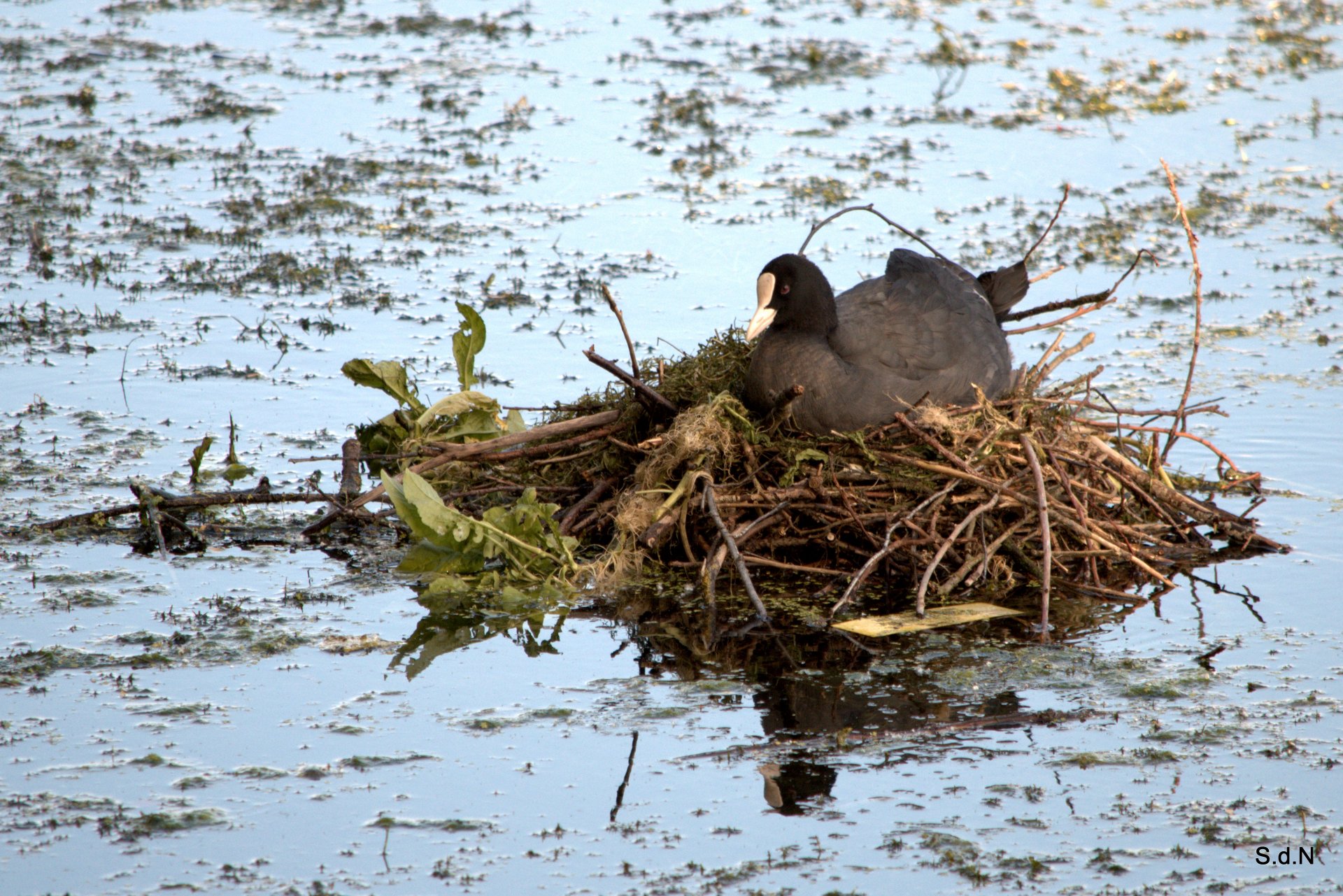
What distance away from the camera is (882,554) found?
16.6 feet

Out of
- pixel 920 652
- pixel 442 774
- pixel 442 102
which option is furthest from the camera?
pixel 442 102

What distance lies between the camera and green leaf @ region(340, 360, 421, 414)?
19.1ft

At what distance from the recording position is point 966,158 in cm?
1040

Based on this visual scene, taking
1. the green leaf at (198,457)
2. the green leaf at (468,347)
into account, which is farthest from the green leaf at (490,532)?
the green leaf at (198,457)

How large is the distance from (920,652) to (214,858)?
2237 mm

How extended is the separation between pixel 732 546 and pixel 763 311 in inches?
35.4

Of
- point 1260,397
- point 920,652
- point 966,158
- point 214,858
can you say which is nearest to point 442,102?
point 966,158

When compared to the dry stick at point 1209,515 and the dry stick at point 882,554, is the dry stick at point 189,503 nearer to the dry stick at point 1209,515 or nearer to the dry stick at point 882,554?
the dry stick at point 882,554

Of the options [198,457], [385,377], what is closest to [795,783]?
[385,377]

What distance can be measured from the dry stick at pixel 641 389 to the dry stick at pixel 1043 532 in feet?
4.15

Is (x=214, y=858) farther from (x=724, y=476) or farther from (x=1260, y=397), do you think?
(x=1260, y=397)

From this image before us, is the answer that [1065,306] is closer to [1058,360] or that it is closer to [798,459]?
[1058,360]

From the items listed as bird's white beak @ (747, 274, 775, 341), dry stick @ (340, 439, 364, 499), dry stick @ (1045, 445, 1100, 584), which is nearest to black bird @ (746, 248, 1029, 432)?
bird's white beak @ (747, 274, 775, 341)

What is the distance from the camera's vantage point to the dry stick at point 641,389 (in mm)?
5453
